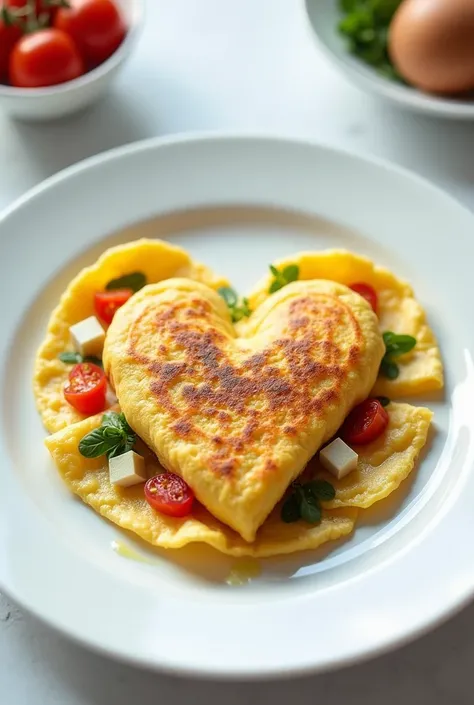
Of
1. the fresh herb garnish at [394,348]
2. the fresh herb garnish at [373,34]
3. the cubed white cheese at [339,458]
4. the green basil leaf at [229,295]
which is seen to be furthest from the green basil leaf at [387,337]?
the fresh herb garnish at [373,34]

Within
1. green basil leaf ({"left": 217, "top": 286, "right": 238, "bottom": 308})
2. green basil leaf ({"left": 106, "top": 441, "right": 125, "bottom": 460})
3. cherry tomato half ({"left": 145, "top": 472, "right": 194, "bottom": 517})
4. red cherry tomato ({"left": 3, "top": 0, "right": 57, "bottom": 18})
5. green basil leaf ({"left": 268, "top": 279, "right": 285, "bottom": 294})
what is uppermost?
red cherry tomato ({"left": 3, "top": 0, "right": 57, "bottom": 18})

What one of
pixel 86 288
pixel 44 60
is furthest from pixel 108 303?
pixel 44 60

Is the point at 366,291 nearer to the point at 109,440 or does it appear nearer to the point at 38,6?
the point at 109,440

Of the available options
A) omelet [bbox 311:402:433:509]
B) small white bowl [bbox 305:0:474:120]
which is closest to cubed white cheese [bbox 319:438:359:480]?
omelet [bbox 311:402:433:509]

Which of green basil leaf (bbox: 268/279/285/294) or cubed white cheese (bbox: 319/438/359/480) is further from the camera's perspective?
green basil leaf (bbox: 268/279/285/294)

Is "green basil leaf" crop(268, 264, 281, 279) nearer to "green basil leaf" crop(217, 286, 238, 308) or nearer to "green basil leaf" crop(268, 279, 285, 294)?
"green basil leaf" crop(268, 279, 285, 294)

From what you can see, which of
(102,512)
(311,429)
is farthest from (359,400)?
(102,512)

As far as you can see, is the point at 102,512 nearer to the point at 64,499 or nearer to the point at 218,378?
the point at 64,499
